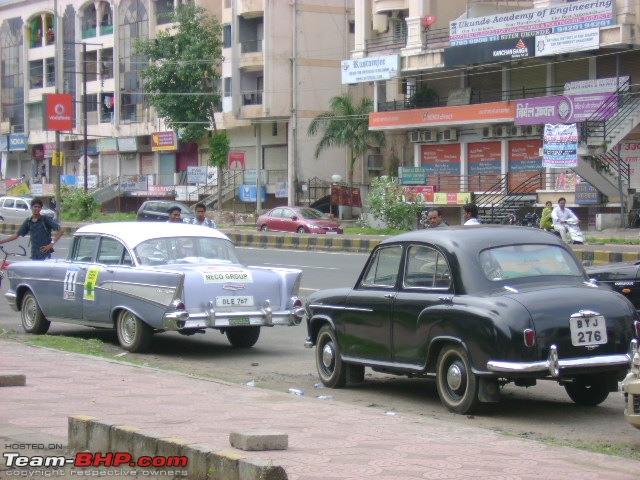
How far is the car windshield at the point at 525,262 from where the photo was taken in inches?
355

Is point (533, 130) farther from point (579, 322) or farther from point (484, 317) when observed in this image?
point (484, 317)

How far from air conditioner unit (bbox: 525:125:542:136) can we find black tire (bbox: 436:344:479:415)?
35.4 meters

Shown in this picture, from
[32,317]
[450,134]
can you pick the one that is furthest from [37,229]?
[450,134]

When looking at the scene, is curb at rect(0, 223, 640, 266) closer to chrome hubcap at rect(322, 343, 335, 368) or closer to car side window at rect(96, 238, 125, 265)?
car side window at rect(96, 238, 125, 265)

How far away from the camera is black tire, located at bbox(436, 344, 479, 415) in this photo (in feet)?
28.4

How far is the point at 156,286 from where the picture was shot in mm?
12438

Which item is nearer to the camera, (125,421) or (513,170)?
(125,421)

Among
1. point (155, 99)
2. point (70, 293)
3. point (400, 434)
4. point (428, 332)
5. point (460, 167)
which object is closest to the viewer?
point (400, 434)

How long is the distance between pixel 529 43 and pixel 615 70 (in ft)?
11.6

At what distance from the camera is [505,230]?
9.43 metres

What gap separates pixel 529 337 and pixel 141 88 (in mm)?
62805

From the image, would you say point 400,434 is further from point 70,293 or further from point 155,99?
point 155,99

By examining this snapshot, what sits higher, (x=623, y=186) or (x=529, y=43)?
(x=529, y=43)

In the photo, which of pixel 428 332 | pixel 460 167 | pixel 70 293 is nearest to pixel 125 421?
pixel 428 332
